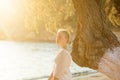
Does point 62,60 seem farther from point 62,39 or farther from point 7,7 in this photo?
point 7,7

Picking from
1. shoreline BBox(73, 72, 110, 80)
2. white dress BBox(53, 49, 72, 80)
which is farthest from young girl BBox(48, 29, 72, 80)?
shoreline BBox(73, 72, 110, 80)

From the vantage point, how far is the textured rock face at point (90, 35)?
6137 millimetres

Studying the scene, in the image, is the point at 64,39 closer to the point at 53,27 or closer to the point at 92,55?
the point at 92,55

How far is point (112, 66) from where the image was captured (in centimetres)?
590

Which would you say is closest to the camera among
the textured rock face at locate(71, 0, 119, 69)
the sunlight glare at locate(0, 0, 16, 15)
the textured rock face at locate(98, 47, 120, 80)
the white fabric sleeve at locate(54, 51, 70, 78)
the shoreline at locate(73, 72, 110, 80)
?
the white fabric sleeve at locate(54, 51, 70, 78)

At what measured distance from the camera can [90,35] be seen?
6.20 m

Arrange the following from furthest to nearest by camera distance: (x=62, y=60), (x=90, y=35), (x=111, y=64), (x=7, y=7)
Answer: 1. (x=7, y=7)
2. (x=90, y=35)
3. (x=111, y=64)
4. (x=62, y=60)

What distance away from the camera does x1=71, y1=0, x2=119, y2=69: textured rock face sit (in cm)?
614

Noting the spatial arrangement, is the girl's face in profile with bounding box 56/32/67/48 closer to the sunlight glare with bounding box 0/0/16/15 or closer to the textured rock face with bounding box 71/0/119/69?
the textured rock face with bounding box 71/0/119/69

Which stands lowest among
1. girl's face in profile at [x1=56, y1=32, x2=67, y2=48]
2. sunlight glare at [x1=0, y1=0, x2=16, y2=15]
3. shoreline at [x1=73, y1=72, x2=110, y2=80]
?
shoreline at [x1=73, y1=72, x2=110, y2=80]

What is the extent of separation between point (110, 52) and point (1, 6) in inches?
1510

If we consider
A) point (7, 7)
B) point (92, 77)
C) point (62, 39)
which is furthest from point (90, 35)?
point (7, 7)

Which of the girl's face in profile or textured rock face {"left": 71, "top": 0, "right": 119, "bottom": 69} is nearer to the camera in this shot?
the girl's face in profile

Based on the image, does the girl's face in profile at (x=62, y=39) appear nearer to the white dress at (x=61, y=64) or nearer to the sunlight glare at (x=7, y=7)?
the white dress at (x=61, y=64)
